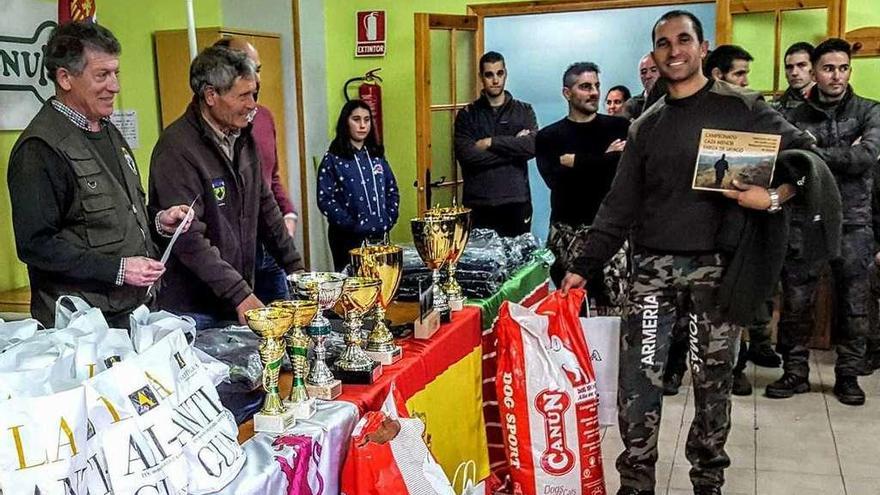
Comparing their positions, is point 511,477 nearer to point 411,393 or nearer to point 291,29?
point 411,393

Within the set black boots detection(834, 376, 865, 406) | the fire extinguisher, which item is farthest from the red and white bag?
the fire extinguisher

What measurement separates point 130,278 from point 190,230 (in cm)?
23

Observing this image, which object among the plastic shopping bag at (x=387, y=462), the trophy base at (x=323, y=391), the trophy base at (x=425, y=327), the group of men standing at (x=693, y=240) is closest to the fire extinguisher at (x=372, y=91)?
the group of men standing at (x=693, y=240)

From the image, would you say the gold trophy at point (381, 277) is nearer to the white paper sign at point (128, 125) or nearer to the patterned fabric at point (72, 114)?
the patterned fabric at point (72, 114)

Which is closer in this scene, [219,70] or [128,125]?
[219,70]

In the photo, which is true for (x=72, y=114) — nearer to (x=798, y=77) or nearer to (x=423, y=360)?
(x=423, y=360)

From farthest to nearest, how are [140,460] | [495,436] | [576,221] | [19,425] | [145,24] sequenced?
→ 1. [145,24]
2. [576,221]
3. [495,436]
4. [140,460]
5. [19,425]

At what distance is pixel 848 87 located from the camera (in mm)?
3521

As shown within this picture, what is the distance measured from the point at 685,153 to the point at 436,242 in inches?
28.3

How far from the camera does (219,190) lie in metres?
2.26

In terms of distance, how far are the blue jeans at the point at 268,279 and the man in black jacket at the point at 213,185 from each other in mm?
259

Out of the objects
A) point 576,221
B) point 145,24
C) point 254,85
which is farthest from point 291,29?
point 254,85

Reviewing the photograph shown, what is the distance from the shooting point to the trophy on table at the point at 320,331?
167cm

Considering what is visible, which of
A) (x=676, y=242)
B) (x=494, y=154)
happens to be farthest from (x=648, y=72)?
(x=676, y=242)
